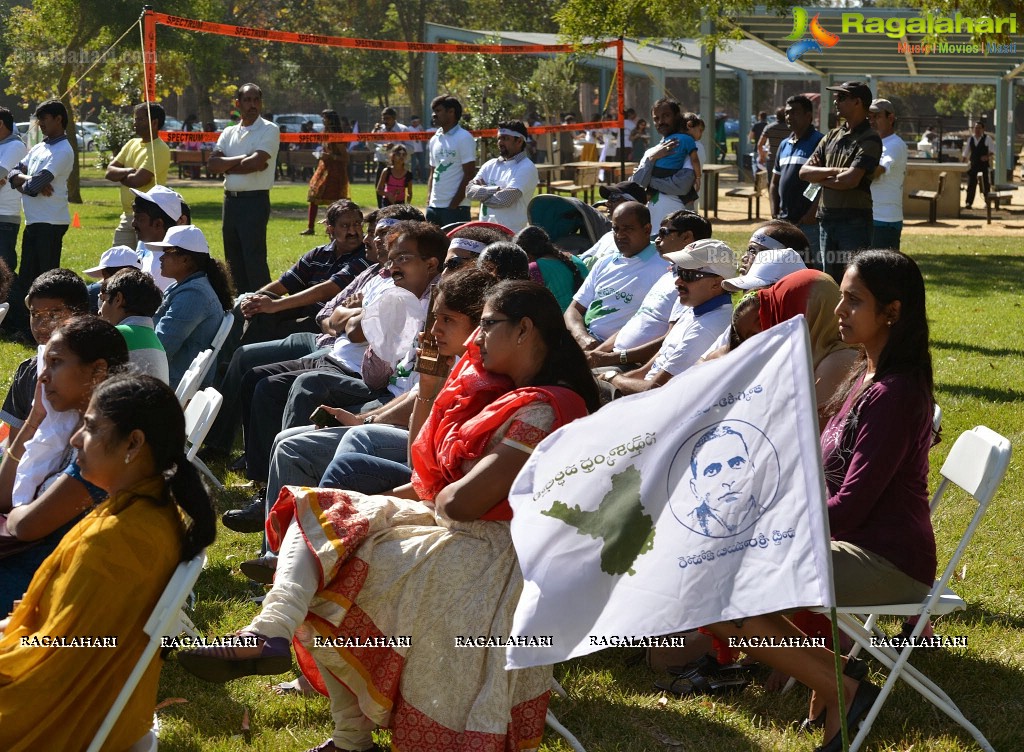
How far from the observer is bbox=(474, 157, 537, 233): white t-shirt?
10109 mm

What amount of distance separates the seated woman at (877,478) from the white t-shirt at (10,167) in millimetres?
8424

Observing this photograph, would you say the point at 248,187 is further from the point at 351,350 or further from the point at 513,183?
the point at 351,350

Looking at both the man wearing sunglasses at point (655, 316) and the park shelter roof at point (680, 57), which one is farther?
the park shelter roof at point (680, 57)

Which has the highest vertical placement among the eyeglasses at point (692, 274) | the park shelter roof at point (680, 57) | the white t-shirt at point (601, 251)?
the park shelter roof at point (680, 57)

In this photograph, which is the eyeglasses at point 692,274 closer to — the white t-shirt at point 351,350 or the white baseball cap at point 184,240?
the white t-shirt at point 351,350

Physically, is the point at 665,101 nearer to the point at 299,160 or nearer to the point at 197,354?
the point at 197,354

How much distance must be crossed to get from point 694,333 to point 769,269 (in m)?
0.51

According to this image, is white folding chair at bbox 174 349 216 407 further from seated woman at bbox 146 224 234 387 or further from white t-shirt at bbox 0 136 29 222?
white t-shirt at bbox 0 136 29 222

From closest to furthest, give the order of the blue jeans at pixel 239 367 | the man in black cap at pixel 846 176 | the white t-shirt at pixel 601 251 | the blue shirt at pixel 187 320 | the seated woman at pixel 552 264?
1. the blue shirt at pixel 187 320
2. the seated woman at pixel 552 264
3. the blue jeans at pixel 239 367
4. the white t-shirt at pixel 601 251
5. the man in black cap at pixel 846 176

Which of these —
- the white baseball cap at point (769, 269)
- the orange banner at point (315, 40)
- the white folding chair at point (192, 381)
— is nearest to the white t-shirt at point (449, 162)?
the orange banner at point (315, 40)

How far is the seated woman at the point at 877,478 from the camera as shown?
3.54 meters

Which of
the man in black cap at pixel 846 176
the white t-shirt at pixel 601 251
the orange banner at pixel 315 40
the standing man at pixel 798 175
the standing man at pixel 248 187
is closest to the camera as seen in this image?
the white t-shirt at pixel 601 251

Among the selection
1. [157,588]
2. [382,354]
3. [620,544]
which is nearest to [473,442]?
[620,544]

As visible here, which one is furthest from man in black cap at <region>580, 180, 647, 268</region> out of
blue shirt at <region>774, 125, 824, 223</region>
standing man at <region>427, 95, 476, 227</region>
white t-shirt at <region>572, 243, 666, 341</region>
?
standing man at <region>427, 95, 476, 227</region>
